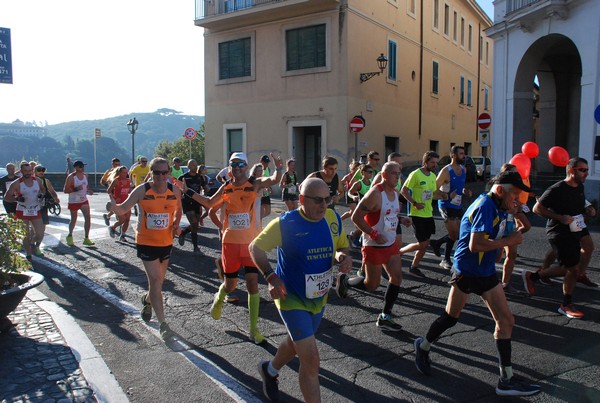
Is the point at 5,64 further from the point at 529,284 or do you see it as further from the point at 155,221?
the point at 529,284

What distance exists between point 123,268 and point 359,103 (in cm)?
1589

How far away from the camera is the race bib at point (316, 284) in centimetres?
354

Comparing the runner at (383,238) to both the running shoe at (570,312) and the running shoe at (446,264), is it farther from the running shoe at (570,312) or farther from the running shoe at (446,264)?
the running shoe at (446,264)

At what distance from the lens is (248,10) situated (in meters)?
23.3

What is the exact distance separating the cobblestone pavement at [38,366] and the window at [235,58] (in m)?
20.4

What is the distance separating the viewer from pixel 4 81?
11.1 meters

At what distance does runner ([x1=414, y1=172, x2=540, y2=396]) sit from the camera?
13.0 feet

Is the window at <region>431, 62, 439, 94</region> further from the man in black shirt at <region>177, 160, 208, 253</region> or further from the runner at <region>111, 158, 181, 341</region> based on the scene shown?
the runner at <region>111, 158, 181, 341</region>

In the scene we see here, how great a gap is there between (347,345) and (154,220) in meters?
2.37

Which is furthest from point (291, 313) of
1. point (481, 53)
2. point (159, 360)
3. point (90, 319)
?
point (481, 53)

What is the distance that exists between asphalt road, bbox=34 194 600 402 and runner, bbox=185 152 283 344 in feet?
1.79

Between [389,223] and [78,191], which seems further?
[78,191]

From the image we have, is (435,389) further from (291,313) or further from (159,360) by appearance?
(159,360)

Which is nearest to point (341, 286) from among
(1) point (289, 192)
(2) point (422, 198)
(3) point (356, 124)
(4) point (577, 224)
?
(4) point (577, 224)
